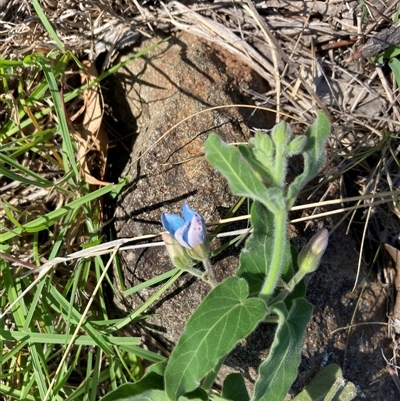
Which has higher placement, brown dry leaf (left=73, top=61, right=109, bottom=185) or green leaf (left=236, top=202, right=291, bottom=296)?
brown dry leaf (left=73, top=61, right=109, bottom=185)

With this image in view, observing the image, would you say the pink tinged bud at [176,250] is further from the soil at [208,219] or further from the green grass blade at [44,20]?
the green grass blade at [44,20]

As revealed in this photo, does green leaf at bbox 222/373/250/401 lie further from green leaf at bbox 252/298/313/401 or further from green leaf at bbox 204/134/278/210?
green leaf at bbox 204/134/278/210

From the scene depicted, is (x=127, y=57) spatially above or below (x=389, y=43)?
above

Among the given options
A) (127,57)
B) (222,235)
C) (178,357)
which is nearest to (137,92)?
(127,57)

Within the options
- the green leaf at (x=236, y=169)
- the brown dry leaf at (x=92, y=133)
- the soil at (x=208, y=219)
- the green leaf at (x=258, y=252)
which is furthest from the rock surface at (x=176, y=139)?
the green leaf at (x=236, y=169)

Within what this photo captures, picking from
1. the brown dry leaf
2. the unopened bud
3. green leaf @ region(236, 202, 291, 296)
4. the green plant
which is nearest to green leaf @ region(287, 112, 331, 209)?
the green plant

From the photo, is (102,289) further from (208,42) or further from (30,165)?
(208,42)
